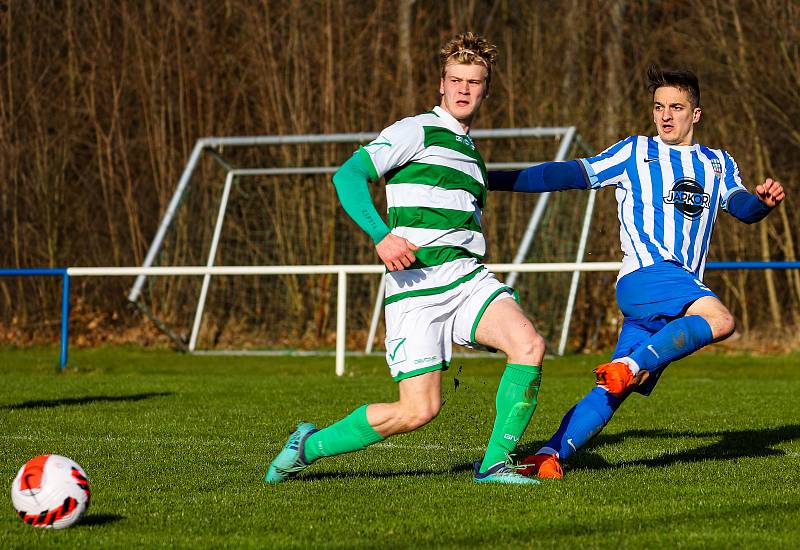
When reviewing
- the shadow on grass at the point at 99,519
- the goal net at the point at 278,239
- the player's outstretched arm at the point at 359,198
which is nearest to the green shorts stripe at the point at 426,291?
the player's outstretched arm at the point at 359,198

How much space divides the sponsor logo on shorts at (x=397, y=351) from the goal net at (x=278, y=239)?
11025 millimetres

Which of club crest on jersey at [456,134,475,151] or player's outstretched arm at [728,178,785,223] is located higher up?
club crest on jersey at [456,134,475,151]

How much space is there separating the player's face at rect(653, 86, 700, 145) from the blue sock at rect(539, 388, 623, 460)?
122cm

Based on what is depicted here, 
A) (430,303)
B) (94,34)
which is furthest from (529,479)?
(94,34)

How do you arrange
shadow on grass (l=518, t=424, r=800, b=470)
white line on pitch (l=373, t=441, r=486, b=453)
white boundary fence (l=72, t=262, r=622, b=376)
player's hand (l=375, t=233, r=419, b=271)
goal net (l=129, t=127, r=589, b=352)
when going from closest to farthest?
player's hand (l=375, t=233, r=419, b=271) → shadow on grass (l=518, t=424, r=800, b=470) → white line on pitch (l=373, t=441, r=486, b=453) → white boundary fence (l=72, t=262, r=622, b=376) → goal net (l=129, t=127, r=589, b=352)

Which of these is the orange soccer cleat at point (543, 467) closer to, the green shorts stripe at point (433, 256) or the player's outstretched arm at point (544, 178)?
the green shorts stripe at point (433, 256)

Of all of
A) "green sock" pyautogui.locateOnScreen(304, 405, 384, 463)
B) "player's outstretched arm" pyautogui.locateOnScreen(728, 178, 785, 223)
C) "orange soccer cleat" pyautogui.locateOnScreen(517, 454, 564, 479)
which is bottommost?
"orange soccer cleat" pyautogui.locateOnScreen(517, 454, 564, 479)

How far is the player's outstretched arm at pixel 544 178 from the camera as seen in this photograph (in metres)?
6.26

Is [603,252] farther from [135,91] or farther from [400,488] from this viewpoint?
[400,488]

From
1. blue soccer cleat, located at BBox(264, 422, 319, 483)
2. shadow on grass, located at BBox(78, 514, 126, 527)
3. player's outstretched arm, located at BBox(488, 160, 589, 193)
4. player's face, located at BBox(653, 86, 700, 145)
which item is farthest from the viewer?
player's outstretched arm, located at BBox(488, 160, 589, 193)

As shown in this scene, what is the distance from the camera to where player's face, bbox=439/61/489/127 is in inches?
222

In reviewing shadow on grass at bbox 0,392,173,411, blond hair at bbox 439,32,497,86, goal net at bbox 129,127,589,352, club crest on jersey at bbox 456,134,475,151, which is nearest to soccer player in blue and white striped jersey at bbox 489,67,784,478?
club crest on jersey at bbox 456,134,475,151

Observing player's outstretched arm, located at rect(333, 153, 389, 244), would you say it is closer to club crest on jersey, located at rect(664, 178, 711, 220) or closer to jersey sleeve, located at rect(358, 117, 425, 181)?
jersey sleeve, located at rect(358, 117, 425, 181)

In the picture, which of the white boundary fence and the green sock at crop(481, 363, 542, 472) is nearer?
the green sock at crop(481, 363, 542, 472)
